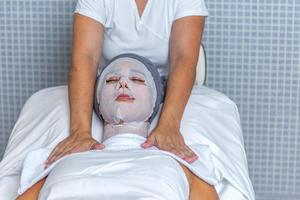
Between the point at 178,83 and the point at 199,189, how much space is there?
0.36 m

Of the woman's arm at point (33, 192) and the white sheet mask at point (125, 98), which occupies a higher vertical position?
the white sheet mask at point (125, 98)

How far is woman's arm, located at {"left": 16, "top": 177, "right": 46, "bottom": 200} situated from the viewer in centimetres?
181

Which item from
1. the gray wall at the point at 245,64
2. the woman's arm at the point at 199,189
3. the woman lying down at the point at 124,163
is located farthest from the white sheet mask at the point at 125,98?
the gray wall at the point at 245,64

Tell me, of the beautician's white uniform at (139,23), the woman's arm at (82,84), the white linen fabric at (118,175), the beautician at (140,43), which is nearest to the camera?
the white linen fabric at (118,175)

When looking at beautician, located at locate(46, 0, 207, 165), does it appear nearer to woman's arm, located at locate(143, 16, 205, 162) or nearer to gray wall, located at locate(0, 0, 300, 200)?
woman's arm, located at locate(143, 16, 205, 162)

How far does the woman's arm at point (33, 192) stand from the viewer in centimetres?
181

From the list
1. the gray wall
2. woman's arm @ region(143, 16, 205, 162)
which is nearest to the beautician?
woman's arm @ region(143, 16, 205, 162)

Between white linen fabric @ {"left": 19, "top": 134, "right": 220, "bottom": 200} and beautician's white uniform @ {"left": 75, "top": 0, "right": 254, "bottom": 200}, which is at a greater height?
beautician's white uniform @ {"left": 75, "top": 0, "right": 254, "bottom": 200}

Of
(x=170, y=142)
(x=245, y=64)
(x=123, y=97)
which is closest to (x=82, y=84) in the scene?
(x=123, y=97)

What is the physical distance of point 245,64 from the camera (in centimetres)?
275

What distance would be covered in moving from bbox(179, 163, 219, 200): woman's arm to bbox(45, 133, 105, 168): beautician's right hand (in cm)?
22

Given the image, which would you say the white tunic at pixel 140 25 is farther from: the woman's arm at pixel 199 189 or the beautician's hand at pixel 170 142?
the woman's arm at pixel 199 189

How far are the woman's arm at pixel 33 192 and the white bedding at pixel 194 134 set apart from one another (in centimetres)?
9

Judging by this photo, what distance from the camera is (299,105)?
2.77 m
